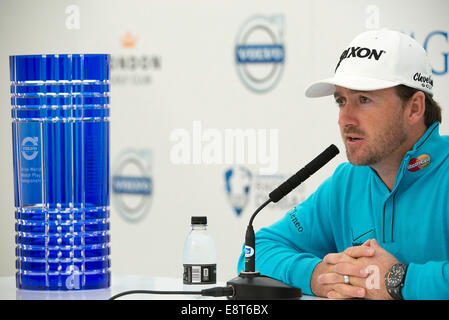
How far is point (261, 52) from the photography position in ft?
10.5

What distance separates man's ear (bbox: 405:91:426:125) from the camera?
62.2 inches

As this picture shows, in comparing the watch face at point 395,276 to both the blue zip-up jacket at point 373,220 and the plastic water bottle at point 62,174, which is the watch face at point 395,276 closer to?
the blue zip-up jacket at point 373,220

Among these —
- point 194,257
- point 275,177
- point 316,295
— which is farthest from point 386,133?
point 275,177

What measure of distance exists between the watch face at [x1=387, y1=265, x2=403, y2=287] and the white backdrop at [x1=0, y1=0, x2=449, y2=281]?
1755 millimetres

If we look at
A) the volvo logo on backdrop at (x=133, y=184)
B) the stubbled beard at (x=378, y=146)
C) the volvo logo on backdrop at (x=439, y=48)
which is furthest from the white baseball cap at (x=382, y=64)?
the volvo logo on backdrop at (x=133, y=184)

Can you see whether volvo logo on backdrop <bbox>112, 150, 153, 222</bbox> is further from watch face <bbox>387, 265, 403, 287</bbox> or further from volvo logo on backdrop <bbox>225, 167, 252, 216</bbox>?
watch face <bbox>387, 265, 403, 287</bbox>

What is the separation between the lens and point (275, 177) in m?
3.17

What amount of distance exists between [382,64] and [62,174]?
2.34ft

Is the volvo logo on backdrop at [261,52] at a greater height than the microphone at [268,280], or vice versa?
the volvo logo on backdrop at [261,52]

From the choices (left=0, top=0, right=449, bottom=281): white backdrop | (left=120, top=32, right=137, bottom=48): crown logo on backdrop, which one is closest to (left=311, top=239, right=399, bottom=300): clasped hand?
(left=0, top=0, right=449, bottom=281): white backdrop

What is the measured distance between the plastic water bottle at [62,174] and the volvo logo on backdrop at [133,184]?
1.98 m

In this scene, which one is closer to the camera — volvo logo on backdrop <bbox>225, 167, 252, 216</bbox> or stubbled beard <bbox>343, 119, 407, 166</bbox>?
stubbled beard <bbox>343, 119, 407, 166</bbox>

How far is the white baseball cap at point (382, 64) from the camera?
1495mm
